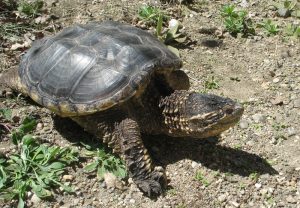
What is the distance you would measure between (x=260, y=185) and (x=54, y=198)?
1.62 metres

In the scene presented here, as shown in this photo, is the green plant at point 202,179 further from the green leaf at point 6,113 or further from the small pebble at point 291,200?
the green leaf at point 6,113

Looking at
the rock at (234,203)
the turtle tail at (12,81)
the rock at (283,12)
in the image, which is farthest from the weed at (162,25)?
the rock at (234,203)

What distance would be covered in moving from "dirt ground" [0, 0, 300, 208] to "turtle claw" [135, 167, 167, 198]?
6cm

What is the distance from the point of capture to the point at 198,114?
139 inches

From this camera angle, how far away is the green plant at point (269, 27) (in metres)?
5.48

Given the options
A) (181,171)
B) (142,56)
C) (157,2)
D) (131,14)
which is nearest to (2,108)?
(142,56)

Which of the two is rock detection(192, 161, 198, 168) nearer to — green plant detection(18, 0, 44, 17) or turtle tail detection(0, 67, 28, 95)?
turtle tail detection(0, 67, 28, 95)

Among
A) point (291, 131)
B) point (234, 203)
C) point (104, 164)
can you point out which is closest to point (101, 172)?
point (104, 164)

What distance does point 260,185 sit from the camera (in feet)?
11.9

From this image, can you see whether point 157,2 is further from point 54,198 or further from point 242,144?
point 54,198

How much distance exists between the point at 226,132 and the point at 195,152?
41cm

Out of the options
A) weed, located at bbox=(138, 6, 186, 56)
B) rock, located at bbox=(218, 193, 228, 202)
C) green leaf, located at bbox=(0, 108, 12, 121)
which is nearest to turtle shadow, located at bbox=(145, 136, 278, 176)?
rock, located at bbox=(218, 193, 228, 202)

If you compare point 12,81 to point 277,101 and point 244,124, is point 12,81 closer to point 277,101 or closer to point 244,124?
point 244,124

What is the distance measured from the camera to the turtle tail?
4238 mm
